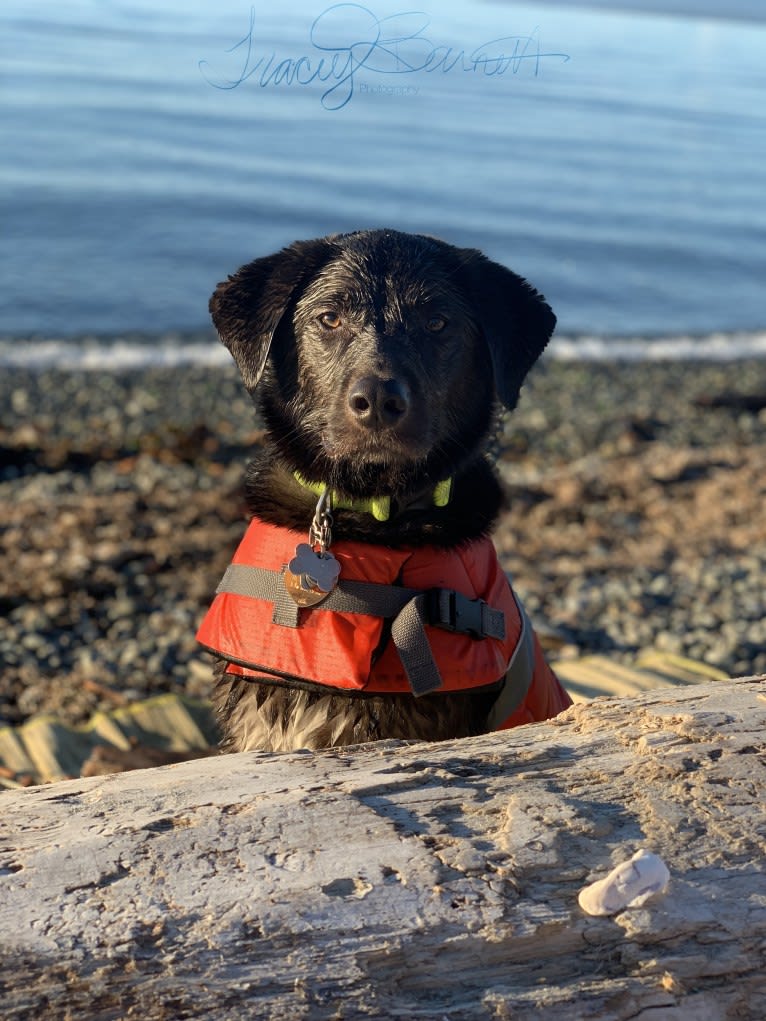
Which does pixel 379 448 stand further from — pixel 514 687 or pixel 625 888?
pixel 625 888

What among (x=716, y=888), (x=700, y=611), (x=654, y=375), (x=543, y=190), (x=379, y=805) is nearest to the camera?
(x=716, y=888)

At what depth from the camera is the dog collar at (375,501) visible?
3.80 m

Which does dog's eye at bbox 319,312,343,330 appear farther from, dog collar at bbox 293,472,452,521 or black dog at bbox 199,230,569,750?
dog collar at bbox 293,472,452,521

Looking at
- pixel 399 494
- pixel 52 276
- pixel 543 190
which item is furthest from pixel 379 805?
pixel 543 190

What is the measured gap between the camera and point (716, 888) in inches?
90.0

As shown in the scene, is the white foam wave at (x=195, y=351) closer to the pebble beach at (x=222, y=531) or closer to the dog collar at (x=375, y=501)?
the pebble beach at (x=222, y=531)

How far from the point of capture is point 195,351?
642 inches

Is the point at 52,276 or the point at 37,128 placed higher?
the point at 37,128

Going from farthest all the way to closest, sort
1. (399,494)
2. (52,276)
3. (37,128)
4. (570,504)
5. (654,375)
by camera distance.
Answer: (37,128)
(52,276)
(654,375)
(570,504)
(399,494)

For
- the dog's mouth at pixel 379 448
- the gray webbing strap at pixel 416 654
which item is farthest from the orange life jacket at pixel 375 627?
the dog's mouth at pixel 379 448

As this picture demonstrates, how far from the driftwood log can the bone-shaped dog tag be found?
35.8 inches

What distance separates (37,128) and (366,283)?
1089 inches

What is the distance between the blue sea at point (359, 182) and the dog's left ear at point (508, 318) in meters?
0.90

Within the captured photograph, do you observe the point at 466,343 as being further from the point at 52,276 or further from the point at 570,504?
the point at 52,276
